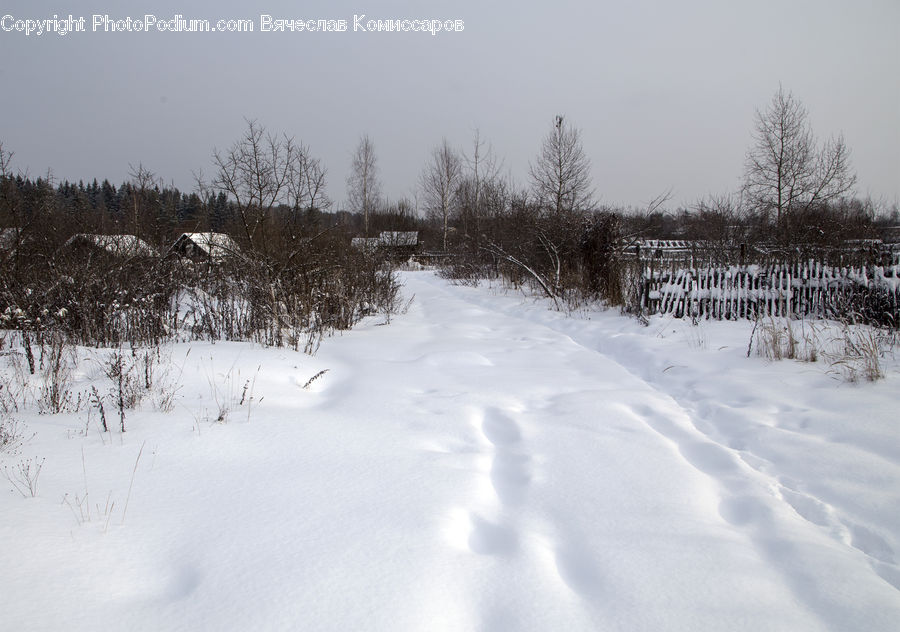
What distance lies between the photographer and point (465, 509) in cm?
248

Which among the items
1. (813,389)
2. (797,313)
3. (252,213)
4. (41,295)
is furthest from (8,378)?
(797,313)

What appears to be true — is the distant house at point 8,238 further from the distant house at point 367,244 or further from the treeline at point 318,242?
the distant house at point 367,244

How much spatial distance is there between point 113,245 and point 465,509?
10.0 metres

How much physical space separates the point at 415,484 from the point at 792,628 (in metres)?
1.77

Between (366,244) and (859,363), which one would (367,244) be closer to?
(366,244)

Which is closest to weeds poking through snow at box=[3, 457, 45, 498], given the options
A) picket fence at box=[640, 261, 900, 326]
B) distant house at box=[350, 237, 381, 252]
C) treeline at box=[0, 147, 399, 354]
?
treeline at box=[0, 147, 399, 354]

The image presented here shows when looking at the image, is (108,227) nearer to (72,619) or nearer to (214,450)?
(214,450)

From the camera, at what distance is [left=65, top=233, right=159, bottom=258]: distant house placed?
27.8 ft

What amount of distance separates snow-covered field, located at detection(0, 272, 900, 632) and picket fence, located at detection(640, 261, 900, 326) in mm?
3369

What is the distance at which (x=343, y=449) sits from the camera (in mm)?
3207

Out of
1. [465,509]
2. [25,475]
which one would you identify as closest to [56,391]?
[25,475]

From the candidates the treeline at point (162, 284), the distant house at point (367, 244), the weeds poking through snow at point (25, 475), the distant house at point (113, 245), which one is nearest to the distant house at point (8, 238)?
the treeline at point (162, 284)

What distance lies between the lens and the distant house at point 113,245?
8.47 m

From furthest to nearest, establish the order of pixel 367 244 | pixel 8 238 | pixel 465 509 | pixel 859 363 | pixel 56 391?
pixel 367 244, pixel 8 238, pixel 859 363, pixel 56 391, pixel 465 509
